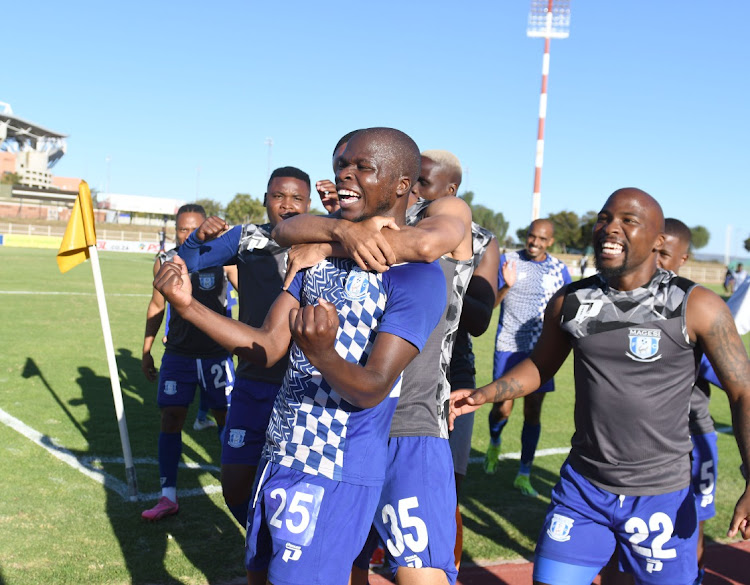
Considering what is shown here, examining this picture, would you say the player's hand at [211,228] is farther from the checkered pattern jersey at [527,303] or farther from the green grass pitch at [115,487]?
the checkered pattern jersey at [527,303]

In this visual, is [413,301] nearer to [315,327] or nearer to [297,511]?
[315,327]

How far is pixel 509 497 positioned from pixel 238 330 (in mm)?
4227

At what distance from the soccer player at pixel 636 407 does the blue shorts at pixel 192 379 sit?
310 cm

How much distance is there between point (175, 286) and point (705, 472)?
3.45 m

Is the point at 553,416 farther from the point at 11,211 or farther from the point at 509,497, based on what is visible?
the point at 11,211

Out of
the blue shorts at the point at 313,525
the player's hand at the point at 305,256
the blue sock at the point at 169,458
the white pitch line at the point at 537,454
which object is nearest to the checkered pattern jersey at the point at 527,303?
the white pitch line at the point at 537,454

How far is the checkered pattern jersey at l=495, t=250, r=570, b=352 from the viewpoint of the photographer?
711cm

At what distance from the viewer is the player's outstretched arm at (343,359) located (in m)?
1.94

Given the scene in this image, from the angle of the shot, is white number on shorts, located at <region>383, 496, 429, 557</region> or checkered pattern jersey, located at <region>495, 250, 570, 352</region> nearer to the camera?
white number on shorts, located at <region>383, 496, 429, 557</region>

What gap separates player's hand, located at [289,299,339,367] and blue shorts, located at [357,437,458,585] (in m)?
0.93

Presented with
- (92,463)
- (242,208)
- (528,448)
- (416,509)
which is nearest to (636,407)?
(416,509)

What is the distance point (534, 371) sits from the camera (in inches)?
145

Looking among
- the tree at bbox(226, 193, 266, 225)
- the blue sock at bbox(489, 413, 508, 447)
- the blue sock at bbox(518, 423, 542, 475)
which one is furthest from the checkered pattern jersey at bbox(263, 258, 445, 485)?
the tree at bbox(226, 193, 266, 225)

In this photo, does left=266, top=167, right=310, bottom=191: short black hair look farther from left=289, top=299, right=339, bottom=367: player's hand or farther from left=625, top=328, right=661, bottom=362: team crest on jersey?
left=289, top=299, right=339, bottom=367: player's hand
